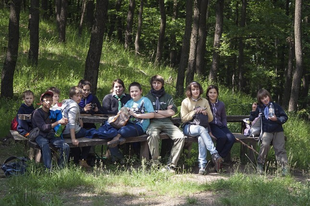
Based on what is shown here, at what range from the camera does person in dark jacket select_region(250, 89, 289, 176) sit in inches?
324

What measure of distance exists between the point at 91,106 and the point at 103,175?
2108mm

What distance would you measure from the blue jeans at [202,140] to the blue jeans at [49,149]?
7.55 feet

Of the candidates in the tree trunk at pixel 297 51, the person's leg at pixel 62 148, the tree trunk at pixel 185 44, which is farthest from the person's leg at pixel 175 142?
the tree trunk at pixel 297 51

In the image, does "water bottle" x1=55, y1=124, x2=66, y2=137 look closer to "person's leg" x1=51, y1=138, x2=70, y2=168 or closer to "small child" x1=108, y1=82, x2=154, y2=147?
"person's leg" x1=51, y1=138, x2=70, y2=168

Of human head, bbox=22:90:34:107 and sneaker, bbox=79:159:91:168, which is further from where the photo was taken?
human head, bbox=22:90:34:107

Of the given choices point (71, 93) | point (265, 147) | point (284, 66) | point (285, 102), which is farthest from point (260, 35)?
point (71, 93)

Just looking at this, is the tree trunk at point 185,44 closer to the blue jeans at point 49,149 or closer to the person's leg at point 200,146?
the person's leg at point 200,146

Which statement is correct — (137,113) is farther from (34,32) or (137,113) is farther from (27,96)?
(34,32)

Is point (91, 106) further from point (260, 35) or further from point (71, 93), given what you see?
point (260, 35)

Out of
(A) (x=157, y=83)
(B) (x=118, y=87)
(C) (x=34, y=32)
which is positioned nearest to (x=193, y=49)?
(C) (x=34, y=32)

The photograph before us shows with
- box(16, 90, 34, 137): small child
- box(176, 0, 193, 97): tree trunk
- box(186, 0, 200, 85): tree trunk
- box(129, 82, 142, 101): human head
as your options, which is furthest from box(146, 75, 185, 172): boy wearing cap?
box(186, 0, 200, 85): tree trunk

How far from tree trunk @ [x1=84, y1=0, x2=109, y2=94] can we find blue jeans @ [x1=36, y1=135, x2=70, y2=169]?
378 centimetres

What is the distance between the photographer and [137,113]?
802 centimetres

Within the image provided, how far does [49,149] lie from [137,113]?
177 centimetres
